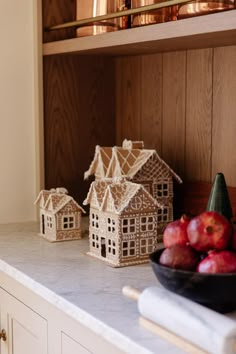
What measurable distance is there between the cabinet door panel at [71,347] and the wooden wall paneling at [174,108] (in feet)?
2.55

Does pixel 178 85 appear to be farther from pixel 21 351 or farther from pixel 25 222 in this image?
pixel 21 351

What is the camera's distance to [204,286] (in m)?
1.16

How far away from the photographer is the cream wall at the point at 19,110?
211 centimetres

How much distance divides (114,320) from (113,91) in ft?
4.02

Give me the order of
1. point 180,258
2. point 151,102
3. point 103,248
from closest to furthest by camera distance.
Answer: point 180,258 → point 103,248 → point 151,102

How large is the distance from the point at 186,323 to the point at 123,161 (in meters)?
0.84

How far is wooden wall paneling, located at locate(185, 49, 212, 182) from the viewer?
1.89 meters

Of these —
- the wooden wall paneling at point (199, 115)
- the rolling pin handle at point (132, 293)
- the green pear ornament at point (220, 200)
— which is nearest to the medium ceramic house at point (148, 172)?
the wooden wall paneling at point (199, 115)

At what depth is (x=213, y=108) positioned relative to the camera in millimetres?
1869

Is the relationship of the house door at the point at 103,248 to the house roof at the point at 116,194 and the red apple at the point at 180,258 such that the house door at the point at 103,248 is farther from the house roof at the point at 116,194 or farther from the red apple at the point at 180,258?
the red apple at the point at 180,258

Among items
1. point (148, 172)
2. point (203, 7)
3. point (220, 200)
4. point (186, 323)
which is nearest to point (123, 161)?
point (148, 172)

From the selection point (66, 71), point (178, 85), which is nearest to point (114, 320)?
point (178, 85)

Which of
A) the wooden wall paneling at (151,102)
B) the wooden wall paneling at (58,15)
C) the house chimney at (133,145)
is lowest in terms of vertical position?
the house chimney at (133,145)

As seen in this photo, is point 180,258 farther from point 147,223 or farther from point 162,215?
point 162,215
